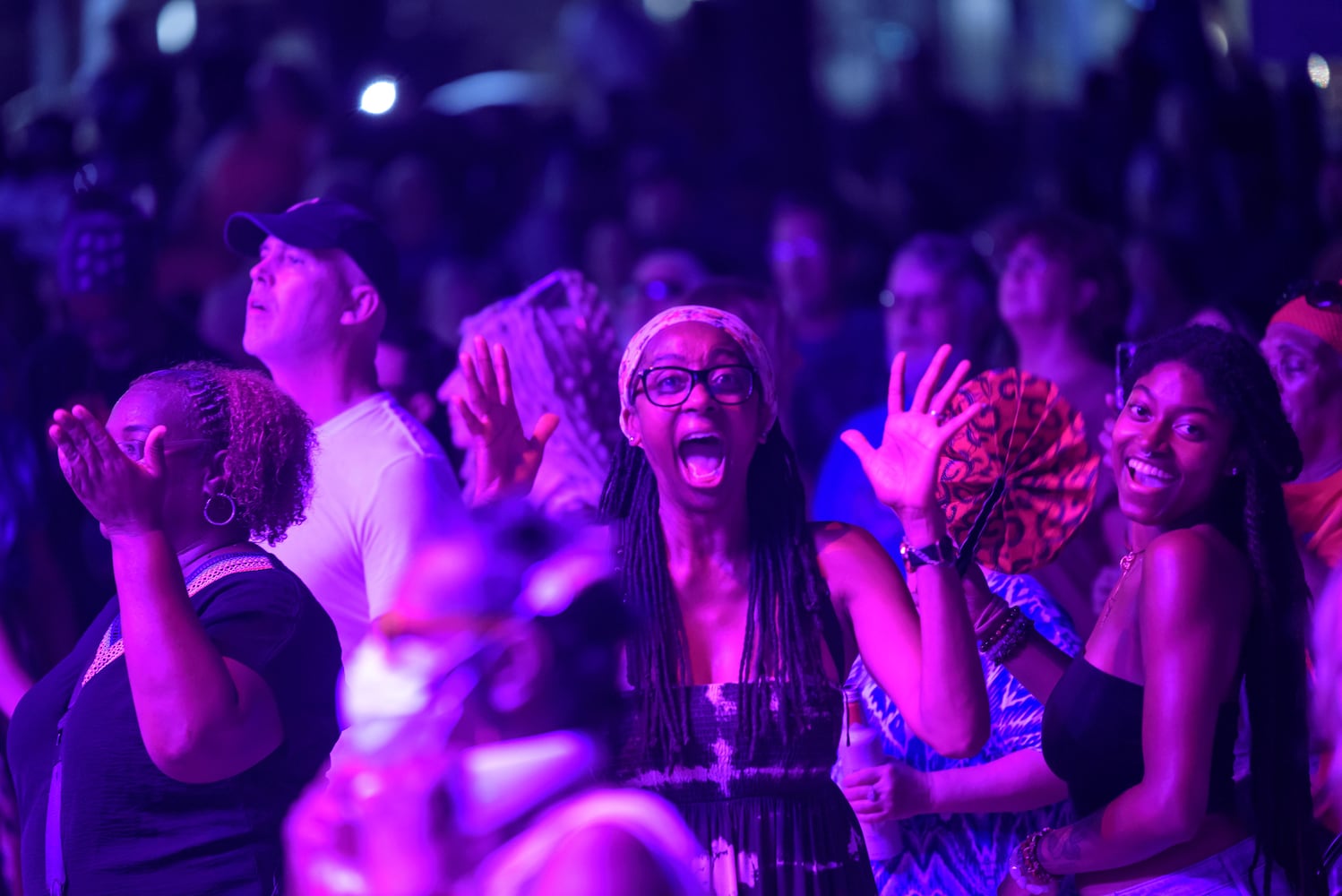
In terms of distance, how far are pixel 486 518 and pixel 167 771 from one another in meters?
1.01

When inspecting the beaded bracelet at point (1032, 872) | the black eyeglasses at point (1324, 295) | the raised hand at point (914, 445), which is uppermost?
the black eyeglasses at point (1324, 295)

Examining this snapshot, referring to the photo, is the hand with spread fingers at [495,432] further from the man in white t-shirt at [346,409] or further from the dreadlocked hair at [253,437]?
the dreadlocked hair at [253,437]

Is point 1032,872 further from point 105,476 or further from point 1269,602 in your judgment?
point 105,476

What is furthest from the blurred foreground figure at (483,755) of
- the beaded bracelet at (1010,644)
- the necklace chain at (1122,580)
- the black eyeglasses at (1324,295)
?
the black eyeglasses at (1324,295)

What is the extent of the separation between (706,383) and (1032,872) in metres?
1.06

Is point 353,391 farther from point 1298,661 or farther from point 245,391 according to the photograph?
point 1298,661

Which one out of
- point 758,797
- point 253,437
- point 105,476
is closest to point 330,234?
point 253,437

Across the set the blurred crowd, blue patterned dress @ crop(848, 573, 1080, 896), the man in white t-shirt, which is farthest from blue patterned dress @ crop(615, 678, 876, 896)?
the man in white t-shirt

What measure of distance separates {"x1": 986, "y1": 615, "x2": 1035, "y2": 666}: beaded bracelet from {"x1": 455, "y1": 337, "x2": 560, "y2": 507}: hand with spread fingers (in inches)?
41.6

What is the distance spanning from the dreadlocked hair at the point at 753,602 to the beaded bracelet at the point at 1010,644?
1.42 ft

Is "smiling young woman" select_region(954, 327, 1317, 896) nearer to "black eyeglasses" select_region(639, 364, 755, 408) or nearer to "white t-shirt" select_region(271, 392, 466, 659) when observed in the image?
"black eyeglasses" select_region(639, 364, 755, 408)

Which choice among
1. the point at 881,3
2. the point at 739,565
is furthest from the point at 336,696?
the point at 881,3

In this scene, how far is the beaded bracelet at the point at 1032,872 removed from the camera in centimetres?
281

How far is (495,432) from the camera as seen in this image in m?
3.38
